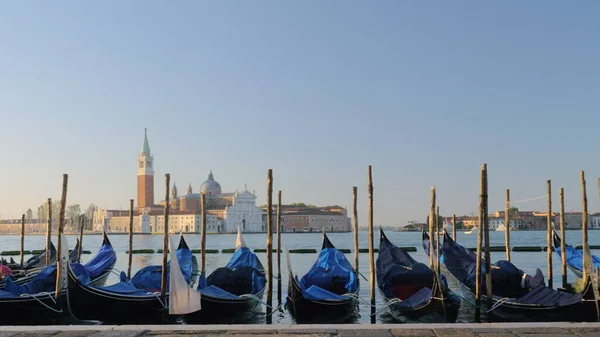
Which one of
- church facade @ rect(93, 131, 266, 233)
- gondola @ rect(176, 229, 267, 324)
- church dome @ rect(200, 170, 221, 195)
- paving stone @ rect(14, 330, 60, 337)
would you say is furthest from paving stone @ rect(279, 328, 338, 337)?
church dome @ rect(200, 170, 221, 195)

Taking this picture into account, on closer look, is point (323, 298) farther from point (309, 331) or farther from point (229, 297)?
point (309, 331)

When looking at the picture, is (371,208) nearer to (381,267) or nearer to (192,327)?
(381,267)

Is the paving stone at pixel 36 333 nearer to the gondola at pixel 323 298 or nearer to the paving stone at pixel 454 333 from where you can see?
the paving stone at pixel 454 333

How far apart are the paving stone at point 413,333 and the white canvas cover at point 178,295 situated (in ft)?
9.29

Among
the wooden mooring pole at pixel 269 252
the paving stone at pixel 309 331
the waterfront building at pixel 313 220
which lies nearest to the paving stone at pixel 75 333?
the paving stone at pixel 309 331

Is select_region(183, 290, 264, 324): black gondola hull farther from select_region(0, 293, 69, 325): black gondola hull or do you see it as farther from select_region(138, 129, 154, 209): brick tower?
select_region(138, 129, 154, 209): brick tower

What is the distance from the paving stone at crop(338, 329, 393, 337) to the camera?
4121 mm

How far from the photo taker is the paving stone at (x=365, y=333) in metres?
4.12

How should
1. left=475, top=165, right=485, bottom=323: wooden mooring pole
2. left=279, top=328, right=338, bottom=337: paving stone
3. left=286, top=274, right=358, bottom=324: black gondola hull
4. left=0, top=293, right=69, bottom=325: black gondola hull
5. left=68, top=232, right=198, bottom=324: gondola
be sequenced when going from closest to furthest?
left=279, top=328, right=338, bottom=337: paving stone < left=68, top=232, right=198, bottom=324: gondola < left=475, top=165, right=485, bottom=323: wooden mooring pole < left=0, top=293, right=69, bottom=325: black gondola hull < left=286, top=274, right=358, bottom=324: black gondola hull

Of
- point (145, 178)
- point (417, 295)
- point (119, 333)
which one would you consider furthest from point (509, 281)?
point (145, 178)

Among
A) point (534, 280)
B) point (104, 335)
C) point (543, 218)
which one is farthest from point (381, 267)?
point (543, 218)

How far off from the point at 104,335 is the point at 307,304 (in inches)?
131

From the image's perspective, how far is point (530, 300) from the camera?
677 cm

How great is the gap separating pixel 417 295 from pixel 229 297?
7.28 feet
